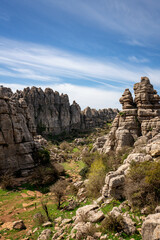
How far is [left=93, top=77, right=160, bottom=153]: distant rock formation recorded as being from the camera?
28.4 meters

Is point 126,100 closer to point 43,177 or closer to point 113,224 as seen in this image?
point 43,177

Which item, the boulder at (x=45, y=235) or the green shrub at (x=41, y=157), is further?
the green shrub at (x=41, y=157)

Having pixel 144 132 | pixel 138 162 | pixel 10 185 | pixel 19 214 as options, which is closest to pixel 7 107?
pixel 10 185

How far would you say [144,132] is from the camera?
2781 cm

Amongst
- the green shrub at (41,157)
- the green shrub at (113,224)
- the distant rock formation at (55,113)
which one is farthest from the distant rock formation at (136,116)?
the distant rock formation at (55,113)

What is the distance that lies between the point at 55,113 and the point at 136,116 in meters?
63.7

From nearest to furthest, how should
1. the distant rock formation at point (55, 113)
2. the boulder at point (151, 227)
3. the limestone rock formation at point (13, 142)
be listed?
the boulder at point (151, 227)
the limestone rock formation at point (13, 142)
the distant rock formation at point (55, 113)

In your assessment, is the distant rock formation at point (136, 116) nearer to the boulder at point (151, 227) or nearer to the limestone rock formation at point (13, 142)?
the limestone rock formation at point (13, 142)

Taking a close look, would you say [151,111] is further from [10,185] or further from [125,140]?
[10,185]

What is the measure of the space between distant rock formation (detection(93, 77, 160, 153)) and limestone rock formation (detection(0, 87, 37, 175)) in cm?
1620

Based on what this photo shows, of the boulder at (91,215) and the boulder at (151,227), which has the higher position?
the boulder at (151,227)

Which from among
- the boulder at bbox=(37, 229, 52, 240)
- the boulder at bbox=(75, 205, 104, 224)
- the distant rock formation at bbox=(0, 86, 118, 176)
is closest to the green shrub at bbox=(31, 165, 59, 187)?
the distant rock formation at bbox=(0, 86, 118, 176)

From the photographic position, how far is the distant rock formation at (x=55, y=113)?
3231 inches

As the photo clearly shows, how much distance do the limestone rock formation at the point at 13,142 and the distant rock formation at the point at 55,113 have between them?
49747mm
